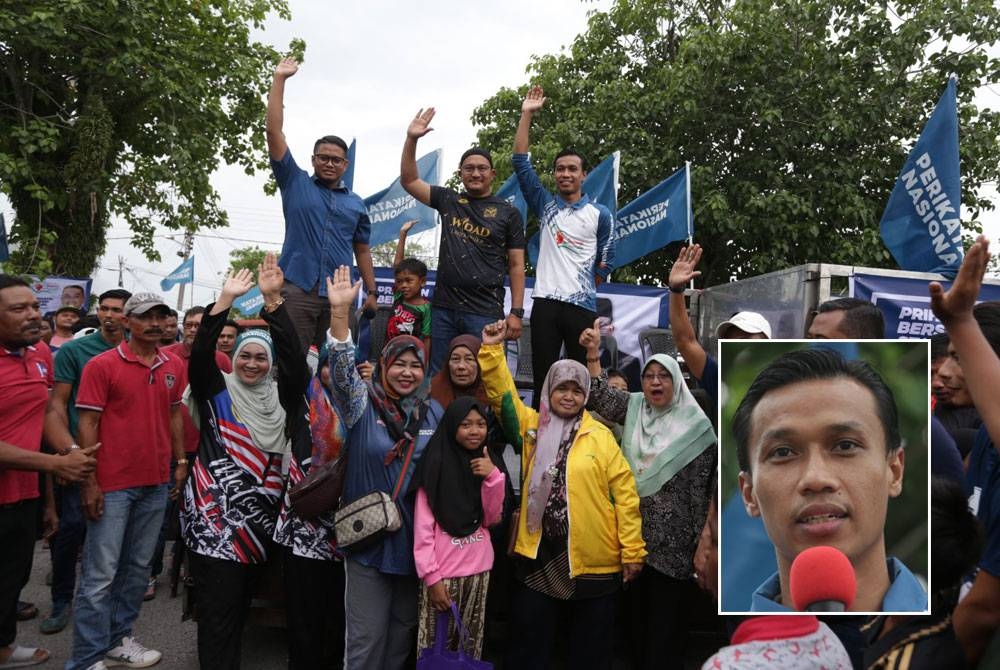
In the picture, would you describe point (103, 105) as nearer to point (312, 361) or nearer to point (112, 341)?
point (112, 341)

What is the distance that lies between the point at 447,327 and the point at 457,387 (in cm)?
80

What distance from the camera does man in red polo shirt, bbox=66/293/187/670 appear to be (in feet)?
11.2

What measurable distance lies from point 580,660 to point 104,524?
7.65ft

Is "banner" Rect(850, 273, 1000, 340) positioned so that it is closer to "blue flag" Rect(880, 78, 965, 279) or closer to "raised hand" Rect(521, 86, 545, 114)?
"blue flag" Rect(880, 78, 965, 279)

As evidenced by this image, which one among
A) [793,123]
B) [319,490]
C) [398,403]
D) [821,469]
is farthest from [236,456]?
[793,123]

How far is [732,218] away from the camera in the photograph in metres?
10.8

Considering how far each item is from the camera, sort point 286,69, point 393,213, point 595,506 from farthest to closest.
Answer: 1. point 393,213
2. point 286,69
3. point 595,506

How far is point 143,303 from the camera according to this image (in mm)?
3631

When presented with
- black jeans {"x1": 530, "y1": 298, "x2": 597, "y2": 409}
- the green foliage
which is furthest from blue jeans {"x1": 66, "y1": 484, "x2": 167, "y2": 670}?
the green foliage

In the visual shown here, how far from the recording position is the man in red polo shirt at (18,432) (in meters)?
3.38

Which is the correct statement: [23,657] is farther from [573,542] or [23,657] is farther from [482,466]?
[573,542]

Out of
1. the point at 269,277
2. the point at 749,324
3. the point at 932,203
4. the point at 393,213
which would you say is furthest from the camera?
the point at 393,213

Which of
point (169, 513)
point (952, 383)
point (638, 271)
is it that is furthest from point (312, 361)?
point (638, 271)

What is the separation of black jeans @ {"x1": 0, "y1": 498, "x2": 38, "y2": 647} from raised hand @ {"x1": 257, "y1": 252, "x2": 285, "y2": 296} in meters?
1.59
